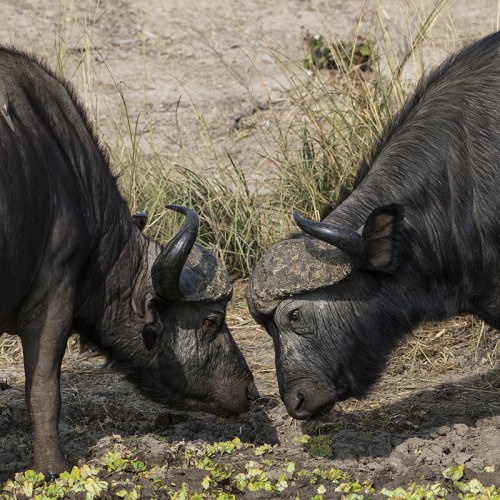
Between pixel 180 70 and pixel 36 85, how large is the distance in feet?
28.3

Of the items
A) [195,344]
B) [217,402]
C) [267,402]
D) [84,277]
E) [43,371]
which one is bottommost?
[267,402]

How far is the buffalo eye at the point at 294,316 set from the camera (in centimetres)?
659

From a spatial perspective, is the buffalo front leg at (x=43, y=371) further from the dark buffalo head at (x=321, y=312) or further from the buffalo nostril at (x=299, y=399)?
the buffalo nostril at (x=299, y=399)

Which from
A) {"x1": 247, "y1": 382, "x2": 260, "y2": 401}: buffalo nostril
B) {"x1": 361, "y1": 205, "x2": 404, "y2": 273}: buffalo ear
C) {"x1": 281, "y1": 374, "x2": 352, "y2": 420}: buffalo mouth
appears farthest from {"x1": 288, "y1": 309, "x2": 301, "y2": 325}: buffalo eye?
{"x1": 247, "y1": 382, "x2": 260, "y2": 401}: buffalo nostril

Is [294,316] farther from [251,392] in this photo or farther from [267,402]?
[267,402]

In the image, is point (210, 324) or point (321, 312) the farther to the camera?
point (210, 324)

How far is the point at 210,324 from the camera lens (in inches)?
268

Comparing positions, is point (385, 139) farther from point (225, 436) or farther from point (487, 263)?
point (225, 436)

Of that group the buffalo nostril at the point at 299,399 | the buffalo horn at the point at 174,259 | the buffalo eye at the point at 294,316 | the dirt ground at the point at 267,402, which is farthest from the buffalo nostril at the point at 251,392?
the buffalo horn at the point at 174,259

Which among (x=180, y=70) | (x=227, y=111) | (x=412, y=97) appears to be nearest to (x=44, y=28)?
(x=180, y=70)

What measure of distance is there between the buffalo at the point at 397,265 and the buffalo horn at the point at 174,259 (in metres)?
0.50

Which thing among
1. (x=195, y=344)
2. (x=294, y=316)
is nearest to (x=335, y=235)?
(x=294, y=316)

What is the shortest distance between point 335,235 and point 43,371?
5.84 ft

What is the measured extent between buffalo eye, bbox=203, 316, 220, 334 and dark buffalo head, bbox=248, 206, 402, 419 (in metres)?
0.26
